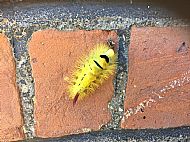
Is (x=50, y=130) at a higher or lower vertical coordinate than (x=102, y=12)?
lower

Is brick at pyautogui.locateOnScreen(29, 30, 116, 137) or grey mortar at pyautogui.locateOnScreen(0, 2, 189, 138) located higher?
grey mortar at pyautogui.locateOnScreen(0, 2, 189, 138)

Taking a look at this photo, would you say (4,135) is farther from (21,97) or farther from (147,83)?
(147,83)

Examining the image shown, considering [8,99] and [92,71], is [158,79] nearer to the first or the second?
[92,71]

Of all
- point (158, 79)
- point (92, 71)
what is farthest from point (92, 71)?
point (158, 79)

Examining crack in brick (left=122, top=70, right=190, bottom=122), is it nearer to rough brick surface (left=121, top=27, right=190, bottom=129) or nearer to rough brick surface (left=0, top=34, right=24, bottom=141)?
rough brick surface (left=121, top=27, right=190, bottom=129)

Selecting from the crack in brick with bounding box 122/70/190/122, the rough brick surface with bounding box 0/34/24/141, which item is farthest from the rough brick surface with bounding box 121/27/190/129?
the rough brick surface with bounding box 0/34/24/141

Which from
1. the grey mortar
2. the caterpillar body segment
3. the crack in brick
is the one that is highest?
the grey mortar

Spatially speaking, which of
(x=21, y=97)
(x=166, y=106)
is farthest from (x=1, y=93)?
(x=166, y=106)
